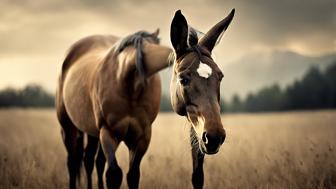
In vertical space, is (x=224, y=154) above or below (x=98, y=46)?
below

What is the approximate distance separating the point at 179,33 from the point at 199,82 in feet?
1.88

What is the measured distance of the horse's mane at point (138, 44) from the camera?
402cm

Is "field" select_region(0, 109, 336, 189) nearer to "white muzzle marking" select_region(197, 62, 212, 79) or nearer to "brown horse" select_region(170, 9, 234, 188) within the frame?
"brown horse" select_region(170, 9, 234, 188)

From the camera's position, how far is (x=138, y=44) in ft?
14.1

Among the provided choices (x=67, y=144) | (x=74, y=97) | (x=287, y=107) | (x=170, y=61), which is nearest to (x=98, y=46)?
(x=74, y=97)

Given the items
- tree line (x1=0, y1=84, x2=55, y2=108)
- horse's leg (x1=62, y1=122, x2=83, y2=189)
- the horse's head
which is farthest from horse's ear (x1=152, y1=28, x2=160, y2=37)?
tree line (x1=0, y1=84, x2=55, y2=108)

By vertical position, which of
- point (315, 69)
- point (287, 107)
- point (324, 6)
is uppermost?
point (324, 6)

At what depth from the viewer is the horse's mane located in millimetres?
4020

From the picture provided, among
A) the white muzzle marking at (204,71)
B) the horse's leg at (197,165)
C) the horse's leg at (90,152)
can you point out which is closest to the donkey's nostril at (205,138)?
the white muzzle marking at (204,71)

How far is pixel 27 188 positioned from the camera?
5684 mm

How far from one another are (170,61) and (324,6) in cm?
3773

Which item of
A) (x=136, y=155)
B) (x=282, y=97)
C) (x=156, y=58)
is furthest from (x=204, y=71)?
(x=282, y=97)

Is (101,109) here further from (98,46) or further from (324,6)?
(324,6)

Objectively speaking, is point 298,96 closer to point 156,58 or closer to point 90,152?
point 90,152
